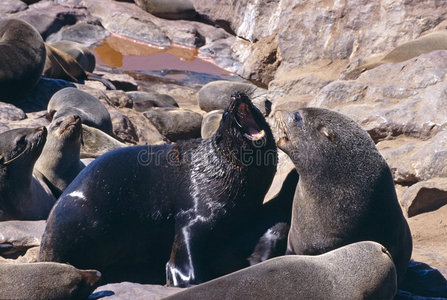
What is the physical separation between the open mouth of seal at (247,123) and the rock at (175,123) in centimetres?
812

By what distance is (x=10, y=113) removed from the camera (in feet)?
37.1

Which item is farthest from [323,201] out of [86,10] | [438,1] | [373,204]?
[86,10]

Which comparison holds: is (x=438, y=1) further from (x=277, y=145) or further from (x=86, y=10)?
(x=86, y=10)

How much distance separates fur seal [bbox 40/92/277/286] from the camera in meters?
4.97

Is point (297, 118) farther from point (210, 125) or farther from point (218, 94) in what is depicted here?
point (218, 94)

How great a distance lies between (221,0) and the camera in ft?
68.5

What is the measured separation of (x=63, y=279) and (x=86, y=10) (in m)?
21.5

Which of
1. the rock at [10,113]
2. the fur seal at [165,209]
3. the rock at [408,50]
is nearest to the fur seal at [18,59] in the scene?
the rock at [10,113]

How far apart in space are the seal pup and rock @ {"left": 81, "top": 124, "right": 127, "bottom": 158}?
1219 millimetres

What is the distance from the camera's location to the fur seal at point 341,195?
4.60 m

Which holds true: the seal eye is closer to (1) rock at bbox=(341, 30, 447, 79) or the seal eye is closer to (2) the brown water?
(1) rock at bbox=(341, 30, 447, 79)

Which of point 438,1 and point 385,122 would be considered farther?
point 438,1

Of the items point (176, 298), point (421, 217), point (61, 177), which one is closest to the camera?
point (176, 298)

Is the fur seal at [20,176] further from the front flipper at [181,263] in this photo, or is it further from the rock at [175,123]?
the rock at [175,123]
